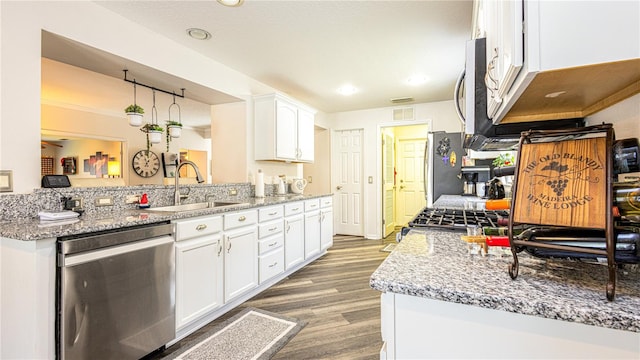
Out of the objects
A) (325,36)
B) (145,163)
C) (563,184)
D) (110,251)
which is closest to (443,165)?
(325,36)

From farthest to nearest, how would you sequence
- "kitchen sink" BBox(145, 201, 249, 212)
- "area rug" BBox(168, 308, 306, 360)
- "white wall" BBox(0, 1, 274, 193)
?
"kitchen sink" BBox(145, 201, 249, 212) < "area rug" BBox(168, 308, 306, 360) < "white wall" BBox(0, 1, 274, 193)

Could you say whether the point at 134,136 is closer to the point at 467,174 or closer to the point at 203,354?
the point at 203,354

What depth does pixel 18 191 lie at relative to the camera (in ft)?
5.36

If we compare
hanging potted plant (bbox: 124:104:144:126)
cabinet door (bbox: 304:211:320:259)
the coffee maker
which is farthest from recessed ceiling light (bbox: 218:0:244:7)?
the coffee maker

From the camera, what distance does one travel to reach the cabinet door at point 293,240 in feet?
10.4

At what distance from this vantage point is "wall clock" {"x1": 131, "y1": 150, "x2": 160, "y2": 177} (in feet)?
19.3

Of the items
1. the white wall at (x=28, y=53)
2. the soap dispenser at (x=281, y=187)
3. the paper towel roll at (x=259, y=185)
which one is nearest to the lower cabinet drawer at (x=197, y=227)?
the white wall at (x=28, y=53)

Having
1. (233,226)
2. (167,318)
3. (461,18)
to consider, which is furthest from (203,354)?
(461,18)

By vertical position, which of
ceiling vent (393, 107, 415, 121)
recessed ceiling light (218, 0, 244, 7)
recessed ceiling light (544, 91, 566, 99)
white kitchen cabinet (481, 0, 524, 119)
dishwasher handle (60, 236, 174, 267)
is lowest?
dishwasher handle (60, 236, 174, 267)

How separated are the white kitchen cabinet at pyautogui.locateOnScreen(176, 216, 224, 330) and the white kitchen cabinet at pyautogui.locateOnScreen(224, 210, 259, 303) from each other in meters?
0.08

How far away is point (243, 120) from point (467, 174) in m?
2.73

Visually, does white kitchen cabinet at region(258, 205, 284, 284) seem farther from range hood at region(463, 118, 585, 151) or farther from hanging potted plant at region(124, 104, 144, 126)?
range hood at region(463, 118, 585, 151)

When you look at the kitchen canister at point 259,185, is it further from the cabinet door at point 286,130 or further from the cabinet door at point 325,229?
the cabinet door at point 325,229

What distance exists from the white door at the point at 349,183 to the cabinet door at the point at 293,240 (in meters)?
2.12
